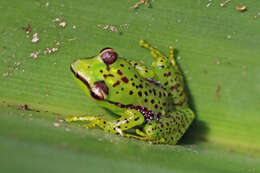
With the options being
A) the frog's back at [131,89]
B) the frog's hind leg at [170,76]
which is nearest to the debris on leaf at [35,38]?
the frog's back at [131,89]

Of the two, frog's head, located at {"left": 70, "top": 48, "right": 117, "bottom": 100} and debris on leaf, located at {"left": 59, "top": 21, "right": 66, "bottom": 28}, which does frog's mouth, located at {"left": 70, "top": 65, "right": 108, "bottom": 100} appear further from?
debris on leaf, located at {"left": 59, "top": 21, "right": 66, "bottom": 28}

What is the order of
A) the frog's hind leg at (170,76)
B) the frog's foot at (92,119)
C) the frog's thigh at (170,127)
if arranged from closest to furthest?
1. the frog's foot at (92,119)
2. the frog's thigh at (170,127)
3. the frog's hind leg at (170,76)

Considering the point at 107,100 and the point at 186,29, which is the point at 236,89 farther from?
the point at 107,100

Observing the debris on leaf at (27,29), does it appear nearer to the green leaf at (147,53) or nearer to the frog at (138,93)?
the green leaf at (147,53)

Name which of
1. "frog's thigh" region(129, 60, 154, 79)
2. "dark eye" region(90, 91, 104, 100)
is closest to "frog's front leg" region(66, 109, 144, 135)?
"dark eye" region(90, 91, 104, 100)

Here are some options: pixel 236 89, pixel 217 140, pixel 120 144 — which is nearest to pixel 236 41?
pixel 236 89

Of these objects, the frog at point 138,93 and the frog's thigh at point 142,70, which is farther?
the frog's thigh at point 142,70

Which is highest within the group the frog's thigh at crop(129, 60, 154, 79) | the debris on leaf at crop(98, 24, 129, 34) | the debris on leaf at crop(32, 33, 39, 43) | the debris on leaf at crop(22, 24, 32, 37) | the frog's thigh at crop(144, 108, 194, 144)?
the debris on leaf at crop(98, 24, 129, 34)
